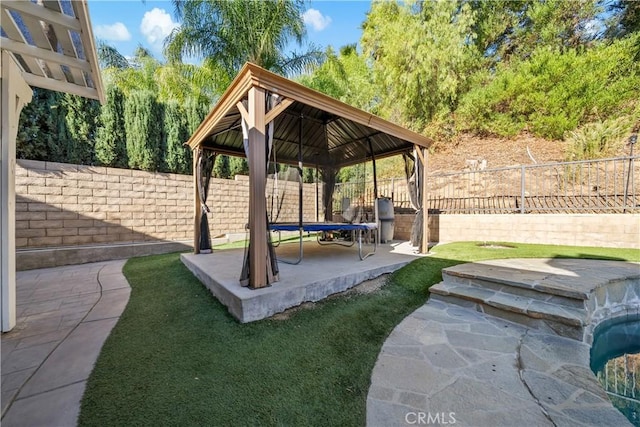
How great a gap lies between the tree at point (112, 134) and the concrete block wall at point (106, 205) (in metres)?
0.30

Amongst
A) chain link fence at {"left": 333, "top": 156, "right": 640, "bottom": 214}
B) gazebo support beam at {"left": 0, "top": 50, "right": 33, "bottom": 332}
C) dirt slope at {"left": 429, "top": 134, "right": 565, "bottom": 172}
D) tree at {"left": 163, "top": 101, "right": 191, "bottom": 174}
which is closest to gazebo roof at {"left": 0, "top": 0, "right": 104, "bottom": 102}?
gazebo support beam at {"left": 0, "top": 50, "right": 33, "bottom": 332}

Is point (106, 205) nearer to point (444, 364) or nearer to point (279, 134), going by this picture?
point (279, 134)

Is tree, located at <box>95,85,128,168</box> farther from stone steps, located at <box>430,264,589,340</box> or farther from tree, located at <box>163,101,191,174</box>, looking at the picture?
stone steps, located at <box>430,264,589,340</box>

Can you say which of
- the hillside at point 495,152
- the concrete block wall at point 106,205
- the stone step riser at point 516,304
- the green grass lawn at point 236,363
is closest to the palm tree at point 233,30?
the concrete block wall at point 106,205

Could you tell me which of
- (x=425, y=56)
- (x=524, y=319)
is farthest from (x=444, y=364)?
(x=425, y=56)

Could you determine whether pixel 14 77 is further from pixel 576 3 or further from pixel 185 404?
pixel 576 3

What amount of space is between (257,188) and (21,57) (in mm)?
3317

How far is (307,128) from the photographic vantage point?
585 cm

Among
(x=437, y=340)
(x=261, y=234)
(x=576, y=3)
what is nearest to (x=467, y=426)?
(x=437, y=340)

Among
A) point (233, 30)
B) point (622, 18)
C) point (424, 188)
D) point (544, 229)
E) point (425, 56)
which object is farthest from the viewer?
point (425, 56)

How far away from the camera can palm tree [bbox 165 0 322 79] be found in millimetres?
7816

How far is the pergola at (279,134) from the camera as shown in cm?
292

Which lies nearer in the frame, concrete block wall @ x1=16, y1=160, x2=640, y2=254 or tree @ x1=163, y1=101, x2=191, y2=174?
concrete block wall @ x1=16, y1=160, x2=640, y2=254

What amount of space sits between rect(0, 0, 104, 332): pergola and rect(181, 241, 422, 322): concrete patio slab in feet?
6.48
